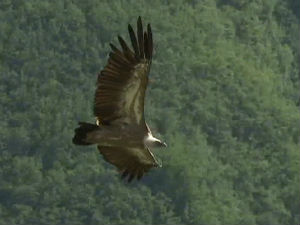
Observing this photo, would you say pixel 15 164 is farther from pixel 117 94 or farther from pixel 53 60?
pixel 117 94

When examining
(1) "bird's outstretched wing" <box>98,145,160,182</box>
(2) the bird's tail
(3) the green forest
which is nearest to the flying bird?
(2) the bird's tail

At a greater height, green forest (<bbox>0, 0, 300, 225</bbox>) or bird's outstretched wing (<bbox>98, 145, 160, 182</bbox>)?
bird's outstretched wing (<bbox>98, 145, 160, 182</bbox>)

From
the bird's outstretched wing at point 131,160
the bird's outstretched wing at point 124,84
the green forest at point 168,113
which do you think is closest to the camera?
the bird's outstretched wing at point 124,84

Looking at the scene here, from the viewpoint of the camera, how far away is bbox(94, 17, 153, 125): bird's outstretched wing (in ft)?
63.0

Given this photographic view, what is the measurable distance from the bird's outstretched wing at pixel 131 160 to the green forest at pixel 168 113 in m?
41.9

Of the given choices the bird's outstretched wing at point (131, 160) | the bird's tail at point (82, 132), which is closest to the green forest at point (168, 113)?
the bird's outstretched wing at point (131, 160)

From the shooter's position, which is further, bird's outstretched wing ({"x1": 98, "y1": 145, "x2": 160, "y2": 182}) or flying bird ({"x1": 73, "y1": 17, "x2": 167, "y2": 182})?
bird's outstretched wing ({"x1": 98, "y1": 145, "x2": 160, "y2": 182})

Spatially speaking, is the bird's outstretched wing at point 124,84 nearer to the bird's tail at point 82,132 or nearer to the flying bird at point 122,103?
the flying bird at point 122,103

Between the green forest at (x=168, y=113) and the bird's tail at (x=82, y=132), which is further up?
the bird's tail at (x=82, y=132)

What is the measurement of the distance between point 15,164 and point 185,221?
7.49 m

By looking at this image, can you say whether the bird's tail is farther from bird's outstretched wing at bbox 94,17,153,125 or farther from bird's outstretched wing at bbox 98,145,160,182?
bird's outstretched wing at bbox 98,145,160,182

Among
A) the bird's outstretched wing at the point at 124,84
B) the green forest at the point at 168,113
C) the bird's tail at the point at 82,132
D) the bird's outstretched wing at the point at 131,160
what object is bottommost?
the green forest at the point at 168,113

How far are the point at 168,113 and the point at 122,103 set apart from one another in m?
54.7

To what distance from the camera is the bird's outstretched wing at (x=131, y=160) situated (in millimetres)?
20484
